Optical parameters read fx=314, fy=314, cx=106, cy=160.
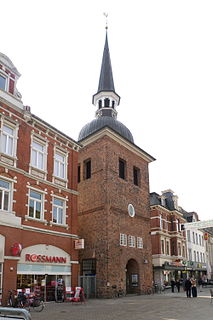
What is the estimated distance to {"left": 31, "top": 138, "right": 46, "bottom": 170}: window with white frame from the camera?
2067 centimetres

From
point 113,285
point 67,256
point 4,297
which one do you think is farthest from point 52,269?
point 113,285

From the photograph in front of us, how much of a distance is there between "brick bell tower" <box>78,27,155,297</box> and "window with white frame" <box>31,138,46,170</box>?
726 cm

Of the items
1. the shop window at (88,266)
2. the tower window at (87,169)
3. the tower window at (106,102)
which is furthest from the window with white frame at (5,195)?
the tower window at (106,102)

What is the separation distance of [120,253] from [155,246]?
719 inches

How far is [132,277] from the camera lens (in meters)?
28.7

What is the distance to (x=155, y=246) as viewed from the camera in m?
43.0

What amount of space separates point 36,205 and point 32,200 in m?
0.48

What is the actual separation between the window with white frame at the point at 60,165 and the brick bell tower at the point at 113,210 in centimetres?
501

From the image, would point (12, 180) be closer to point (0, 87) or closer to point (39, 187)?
point (39, 187)

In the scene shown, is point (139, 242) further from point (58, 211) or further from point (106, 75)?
point (106, 75)

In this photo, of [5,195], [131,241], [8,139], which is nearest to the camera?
[5,195]

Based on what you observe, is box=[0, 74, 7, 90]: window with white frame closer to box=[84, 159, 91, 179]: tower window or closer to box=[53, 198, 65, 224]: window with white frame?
box=[53, 198, 65, 224]: window with white frame

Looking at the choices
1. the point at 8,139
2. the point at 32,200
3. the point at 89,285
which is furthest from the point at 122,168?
the point at 8,139

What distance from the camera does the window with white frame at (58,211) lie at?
21.5 metres
